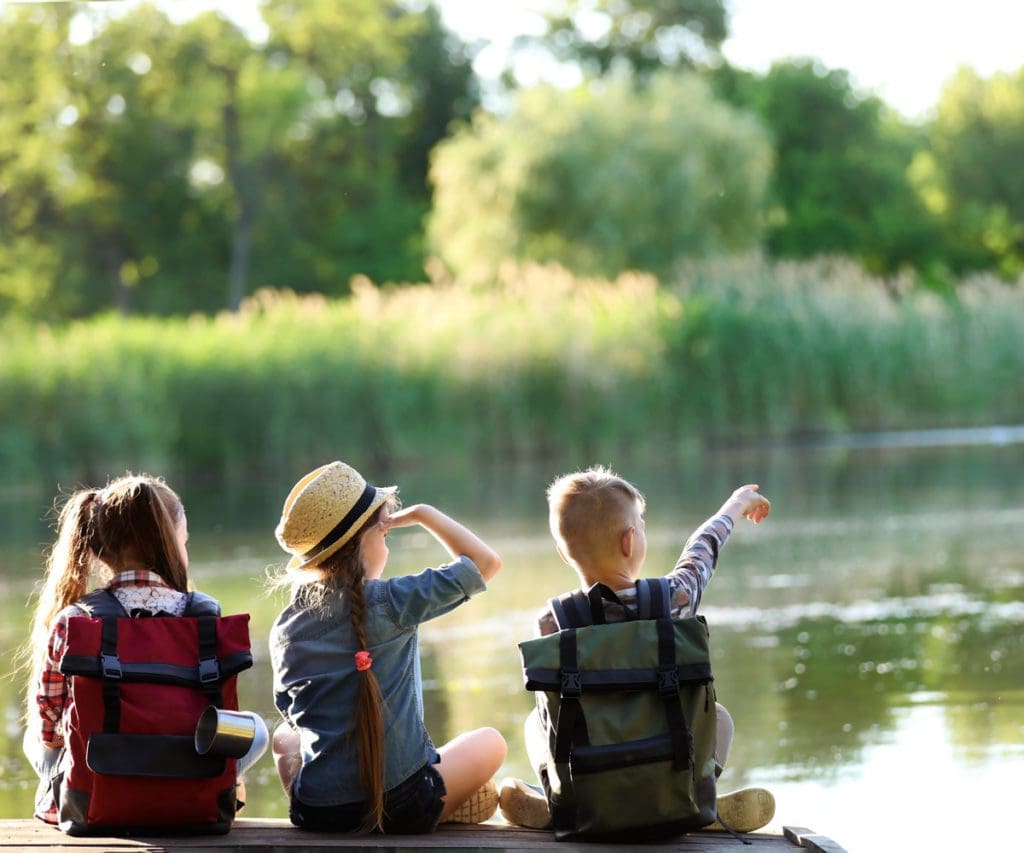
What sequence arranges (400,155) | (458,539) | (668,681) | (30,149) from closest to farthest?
1. (668,681)
2. (458,539)
3. (30,149)
4. (400,155)

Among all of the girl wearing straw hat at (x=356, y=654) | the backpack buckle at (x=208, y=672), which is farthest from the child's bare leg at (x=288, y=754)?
the backpack buckle at (x=208, y=672)

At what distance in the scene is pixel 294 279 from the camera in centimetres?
3127

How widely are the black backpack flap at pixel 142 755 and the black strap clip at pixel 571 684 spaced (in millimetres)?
541

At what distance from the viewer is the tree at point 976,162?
3188 cm

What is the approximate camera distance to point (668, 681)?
8.38 feet

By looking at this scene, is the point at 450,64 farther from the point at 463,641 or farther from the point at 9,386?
the point at 463,641

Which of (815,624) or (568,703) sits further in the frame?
(815,624)

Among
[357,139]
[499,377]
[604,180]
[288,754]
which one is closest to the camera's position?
[288,754]

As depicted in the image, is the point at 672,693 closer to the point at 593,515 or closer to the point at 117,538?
the point at 593,515

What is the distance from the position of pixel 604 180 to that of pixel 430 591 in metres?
22.0

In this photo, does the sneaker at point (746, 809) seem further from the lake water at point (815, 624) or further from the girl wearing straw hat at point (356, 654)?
the girl wearing straw hat at point (356, 654)

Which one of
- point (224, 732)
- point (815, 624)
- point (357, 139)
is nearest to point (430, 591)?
point (224, 732)

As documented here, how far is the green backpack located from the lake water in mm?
459

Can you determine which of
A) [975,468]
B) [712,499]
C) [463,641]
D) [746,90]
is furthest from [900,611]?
[746,90]
